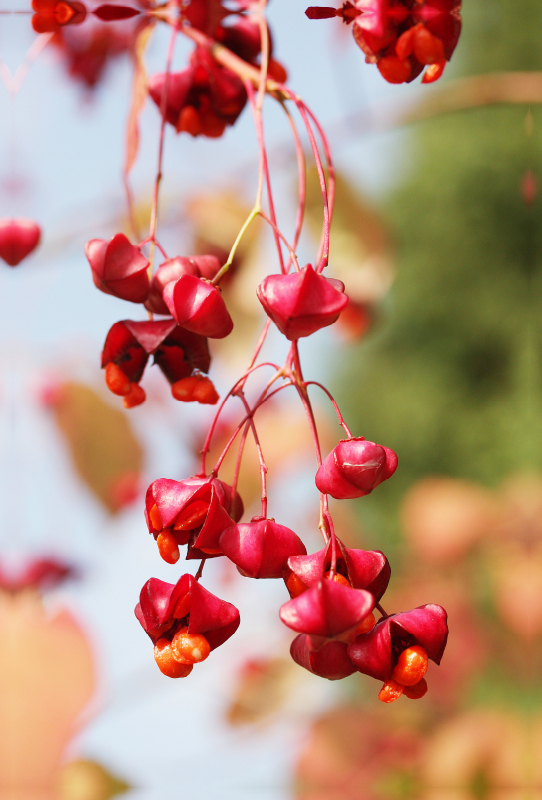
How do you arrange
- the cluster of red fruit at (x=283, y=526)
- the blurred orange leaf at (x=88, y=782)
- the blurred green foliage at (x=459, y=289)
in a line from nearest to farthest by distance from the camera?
the cluster of red fruit at (x=283, y=526), the blurred orange leaf at (x=88, y=782), the blurred green foliage at (x=459, y=289)

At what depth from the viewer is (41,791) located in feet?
2.87

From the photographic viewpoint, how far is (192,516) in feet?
1.01

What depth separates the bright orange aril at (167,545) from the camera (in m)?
0.31

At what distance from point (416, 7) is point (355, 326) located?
72 cm

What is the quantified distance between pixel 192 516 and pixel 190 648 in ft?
0.18

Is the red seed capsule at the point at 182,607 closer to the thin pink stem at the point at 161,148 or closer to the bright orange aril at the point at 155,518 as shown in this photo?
the bright orange aril at the point at 155,518

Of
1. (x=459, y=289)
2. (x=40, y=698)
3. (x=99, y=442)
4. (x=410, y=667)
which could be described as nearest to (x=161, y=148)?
(x=410, y=667)

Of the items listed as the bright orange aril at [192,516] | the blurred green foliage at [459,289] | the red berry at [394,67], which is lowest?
the blurred green foliage at [459,289]

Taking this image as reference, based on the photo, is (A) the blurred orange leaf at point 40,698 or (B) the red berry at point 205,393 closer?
(B) the red berry at point 205,393

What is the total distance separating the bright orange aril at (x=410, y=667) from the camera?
0.29m

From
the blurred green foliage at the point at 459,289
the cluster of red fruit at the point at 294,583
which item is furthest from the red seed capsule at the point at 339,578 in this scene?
the blurred green foliage at the point at 459,289

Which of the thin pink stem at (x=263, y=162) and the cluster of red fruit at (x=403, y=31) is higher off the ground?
the cluster of red fruit at (x=403, y=31)

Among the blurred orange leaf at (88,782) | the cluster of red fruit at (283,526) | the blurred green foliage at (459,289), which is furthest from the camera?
the blurred green foliage at (459,289)

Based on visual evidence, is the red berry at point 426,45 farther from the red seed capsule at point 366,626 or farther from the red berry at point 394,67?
the red seed capsule at point 366,626
